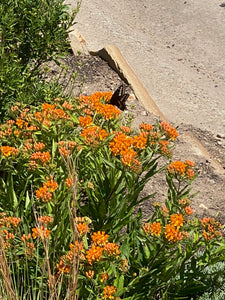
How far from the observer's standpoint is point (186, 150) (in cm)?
505

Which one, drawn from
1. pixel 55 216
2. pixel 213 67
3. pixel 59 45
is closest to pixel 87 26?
pixel 213 67

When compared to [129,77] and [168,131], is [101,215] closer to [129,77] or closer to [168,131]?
[168,131]

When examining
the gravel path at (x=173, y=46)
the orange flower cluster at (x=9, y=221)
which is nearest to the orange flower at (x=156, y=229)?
the orange flower cluster at (x=9, y=221)

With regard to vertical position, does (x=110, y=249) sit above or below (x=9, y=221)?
above

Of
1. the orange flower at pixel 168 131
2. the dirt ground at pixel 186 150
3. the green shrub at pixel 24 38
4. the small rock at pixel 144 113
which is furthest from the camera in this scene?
the small rock at pixel 144 113

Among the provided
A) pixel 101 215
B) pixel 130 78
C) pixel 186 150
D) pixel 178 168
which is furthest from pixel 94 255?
pixel 130 78

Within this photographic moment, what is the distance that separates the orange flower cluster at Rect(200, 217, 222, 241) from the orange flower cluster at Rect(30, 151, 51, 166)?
0.78 m

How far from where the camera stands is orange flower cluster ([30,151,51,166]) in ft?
7.75

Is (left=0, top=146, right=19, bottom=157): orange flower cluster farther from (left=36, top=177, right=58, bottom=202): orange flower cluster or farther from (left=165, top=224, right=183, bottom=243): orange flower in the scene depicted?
(left=165, top=224, right=183, bottom=243): orange flower

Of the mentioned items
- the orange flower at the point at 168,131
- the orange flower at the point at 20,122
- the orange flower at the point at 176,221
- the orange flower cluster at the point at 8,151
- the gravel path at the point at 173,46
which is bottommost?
the gravel path at the point at 173,46

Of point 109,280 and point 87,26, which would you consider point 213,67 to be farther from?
point 109,280

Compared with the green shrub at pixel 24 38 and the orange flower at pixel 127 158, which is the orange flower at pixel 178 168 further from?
the green shrub at pixel 24 38

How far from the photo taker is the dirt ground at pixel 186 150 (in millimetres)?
4238

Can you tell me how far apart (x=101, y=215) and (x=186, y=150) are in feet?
8.57
